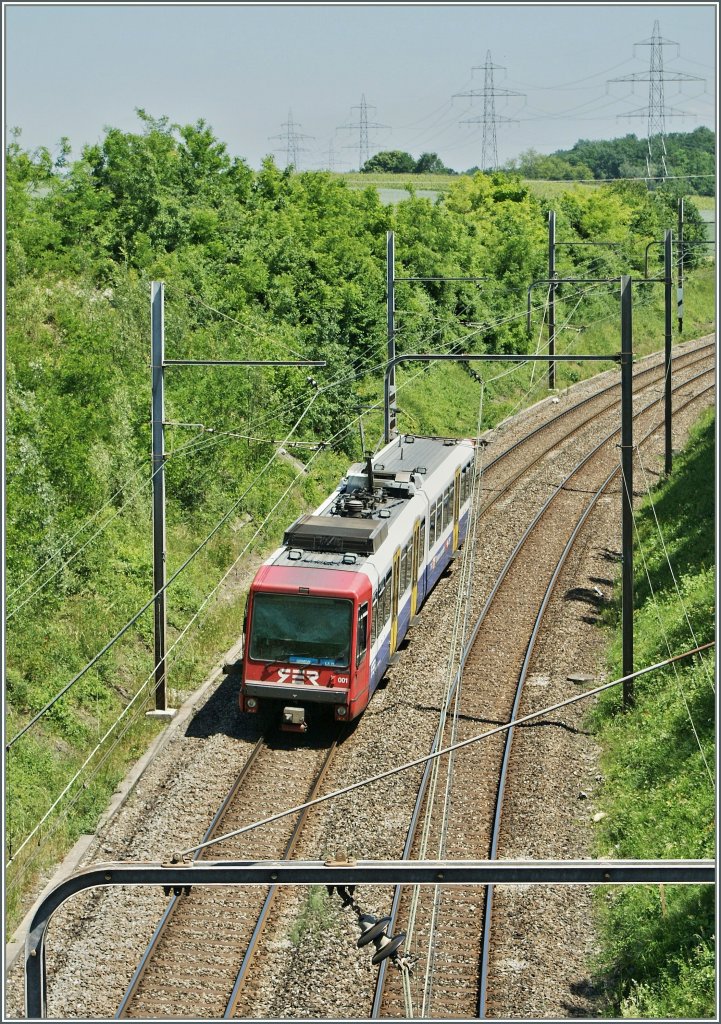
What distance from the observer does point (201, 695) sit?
67.2ft

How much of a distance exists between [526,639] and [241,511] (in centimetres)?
800

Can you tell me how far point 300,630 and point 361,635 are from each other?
89 centimetres

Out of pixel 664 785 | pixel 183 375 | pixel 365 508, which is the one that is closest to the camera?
pixel 664 785

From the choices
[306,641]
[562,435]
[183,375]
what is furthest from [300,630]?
[562,435]

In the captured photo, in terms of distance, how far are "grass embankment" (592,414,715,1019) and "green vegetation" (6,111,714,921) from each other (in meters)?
6.30

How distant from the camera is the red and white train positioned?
18000 mm

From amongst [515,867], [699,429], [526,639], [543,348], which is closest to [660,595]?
[526,639]

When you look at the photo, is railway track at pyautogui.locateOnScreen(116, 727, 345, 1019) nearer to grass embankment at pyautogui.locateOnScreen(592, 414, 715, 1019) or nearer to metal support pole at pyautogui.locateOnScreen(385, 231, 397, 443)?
grass embankment at pyautogui.locateOnScreen(592, 414, 715, 1019)

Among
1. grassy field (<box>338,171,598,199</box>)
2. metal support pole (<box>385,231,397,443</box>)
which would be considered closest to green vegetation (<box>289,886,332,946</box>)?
Result: metal support pole (<box>385,231,397,443</box>)

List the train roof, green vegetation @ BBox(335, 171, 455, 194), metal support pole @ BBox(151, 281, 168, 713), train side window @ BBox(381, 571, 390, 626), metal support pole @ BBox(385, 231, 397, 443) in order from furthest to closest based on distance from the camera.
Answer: green vegetation @ BBox(335, 171, 455, 194), metal support pole @ BBox(385, 231, 397, 443), train side window @ BBox(381, 571, 390, 626), the train roof, metal support pole @ BBox(151, 281, 168, 713)

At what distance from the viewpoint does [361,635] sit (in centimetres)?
1823

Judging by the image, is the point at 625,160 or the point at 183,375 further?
the point at 625,160

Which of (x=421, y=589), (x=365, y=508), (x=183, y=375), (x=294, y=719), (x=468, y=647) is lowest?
(x=294, y=719)

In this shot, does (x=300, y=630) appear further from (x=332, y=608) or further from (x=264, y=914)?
(x=264, y=914)
